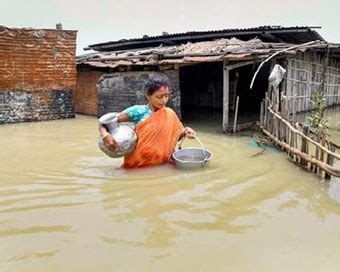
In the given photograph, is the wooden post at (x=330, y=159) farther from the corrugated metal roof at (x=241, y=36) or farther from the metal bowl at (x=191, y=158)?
the corrugated metal roof at (x=241, y=36)

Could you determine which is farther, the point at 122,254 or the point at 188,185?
the point at 188,185

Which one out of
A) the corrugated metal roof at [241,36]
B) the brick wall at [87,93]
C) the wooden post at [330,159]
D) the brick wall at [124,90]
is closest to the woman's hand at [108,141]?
the wooden post at [330,159]

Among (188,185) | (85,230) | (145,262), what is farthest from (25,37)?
(145,262)

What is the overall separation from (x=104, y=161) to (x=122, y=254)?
353cm

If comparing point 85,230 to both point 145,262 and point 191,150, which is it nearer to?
point 145,262

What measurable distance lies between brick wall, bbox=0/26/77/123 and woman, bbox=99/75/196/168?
26.5 feet

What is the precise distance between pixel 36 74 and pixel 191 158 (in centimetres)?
833

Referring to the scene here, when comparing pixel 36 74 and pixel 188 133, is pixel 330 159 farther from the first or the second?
pixel 36 74

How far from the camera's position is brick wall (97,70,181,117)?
11602mm

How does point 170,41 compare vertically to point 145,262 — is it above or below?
above

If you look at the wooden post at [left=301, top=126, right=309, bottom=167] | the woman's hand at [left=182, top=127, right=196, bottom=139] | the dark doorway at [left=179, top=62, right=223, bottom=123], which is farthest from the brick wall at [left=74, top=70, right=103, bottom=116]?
the wooden post at [left=301, top=126, right=309, bottom=167]

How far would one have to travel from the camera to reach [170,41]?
15.3 meters

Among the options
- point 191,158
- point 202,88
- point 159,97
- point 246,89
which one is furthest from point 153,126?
point 202,88

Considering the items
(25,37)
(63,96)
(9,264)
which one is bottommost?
(9,264)
